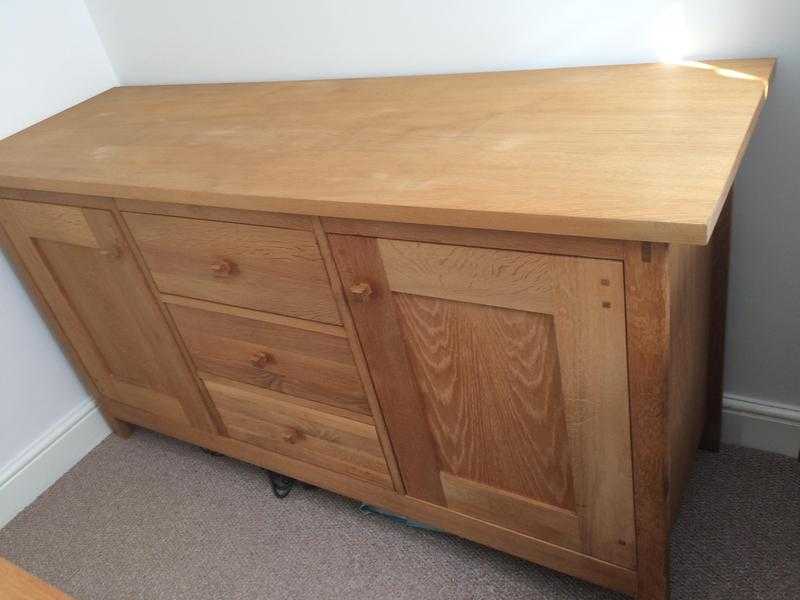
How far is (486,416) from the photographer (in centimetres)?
103

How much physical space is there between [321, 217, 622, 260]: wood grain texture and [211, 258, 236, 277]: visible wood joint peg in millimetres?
250

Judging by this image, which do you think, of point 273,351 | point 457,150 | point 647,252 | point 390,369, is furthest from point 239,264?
point 647,252

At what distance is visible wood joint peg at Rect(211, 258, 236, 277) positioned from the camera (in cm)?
113

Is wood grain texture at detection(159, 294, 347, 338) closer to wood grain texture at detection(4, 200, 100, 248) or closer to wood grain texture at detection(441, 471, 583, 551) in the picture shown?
wood grain texture at detection(4, 200, 100, 248)

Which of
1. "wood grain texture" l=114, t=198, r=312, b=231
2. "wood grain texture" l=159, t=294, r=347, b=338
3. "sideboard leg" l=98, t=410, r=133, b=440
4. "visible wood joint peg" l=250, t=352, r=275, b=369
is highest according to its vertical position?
"wood grain texture" l=114, t=198, r=312, b=231

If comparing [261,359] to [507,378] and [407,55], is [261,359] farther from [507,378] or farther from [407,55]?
[407,55]

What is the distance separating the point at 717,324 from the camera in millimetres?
1238

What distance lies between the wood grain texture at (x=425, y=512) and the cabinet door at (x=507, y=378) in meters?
0.02

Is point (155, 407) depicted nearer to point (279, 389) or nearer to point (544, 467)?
point (279, 389)

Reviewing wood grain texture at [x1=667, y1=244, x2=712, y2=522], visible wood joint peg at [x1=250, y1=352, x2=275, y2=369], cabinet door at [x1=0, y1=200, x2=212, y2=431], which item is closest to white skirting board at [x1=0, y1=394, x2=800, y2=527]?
wood grain texture at [x1=667, y1=244, x2=712, y2=522]

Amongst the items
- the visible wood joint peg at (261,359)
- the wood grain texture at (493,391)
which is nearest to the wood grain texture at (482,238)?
the wood grain texture at (493,391)

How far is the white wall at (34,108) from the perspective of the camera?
1.60 metres

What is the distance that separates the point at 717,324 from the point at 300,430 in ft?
2.61

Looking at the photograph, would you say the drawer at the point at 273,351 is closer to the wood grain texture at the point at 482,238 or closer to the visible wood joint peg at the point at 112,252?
the visible wood joint peg at the point at 112,252
